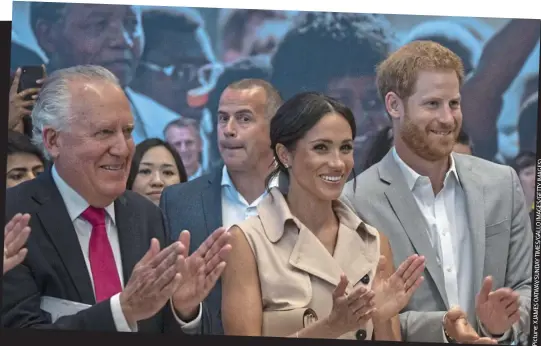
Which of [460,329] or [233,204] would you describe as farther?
[233,204]

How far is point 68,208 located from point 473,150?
6.29ft

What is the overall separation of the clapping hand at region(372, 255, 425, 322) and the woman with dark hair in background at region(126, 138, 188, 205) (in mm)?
1052

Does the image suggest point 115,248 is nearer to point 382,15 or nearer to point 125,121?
point 125,121

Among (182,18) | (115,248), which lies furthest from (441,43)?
(115,248)

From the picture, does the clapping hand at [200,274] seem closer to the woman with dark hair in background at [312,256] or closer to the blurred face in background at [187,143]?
the woman with dark hair in background at [312,256]

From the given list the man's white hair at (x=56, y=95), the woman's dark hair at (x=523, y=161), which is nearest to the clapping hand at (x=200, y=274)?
the man's white hair at (x=56, y=95)

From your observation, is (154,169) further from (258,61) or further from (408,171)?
(408,171)

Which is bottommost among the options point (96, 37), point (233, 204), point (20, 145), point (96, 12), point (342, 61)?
point (233, 204)

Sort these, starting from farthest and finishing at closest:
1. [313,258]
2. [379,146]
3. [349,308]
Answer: [379,146] → [313,258] → [349,308]

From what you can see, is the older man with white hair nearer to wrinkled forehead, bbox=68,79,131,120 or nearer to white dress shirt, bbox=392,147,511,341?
wrinkled forehead, bbox=68,79,131,120

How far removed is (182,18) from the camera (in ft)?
16.7

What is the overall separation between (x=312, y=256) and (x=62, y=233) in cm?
117

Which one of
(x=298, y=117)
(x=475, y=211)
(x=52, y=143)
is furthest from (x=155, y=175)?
(x=475, y=211)

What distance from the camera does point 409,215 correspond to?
5.05m
